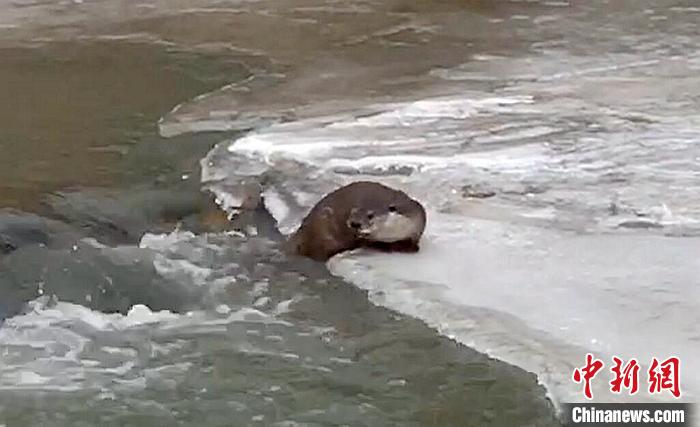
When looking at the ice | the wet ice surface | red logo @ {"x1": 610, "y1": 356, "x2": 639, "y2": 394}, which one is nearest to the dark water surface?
the wet ice surface

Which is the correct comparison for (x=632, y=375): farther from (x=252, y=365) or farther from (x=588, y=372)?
(x=252, y=365)

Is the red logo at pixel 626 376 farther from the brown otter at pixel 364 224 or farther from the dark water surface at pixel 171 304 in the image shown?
the brown otter at pixel 364 224

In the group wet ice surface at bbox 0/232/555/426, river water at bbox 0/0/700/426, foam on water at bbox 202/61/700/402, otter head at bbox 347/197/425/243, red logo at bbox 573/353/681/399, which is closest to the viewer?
red logo at bbox 573/353/681/399


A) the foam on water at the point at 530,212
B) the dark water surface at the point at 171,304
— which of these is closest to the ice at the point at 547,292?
the foam on water at the point at 530,212

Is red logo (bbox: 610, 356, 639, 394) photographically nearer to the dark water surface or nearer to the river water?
the river water

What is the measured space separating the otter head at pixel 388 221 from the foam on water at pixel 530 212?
9 cm

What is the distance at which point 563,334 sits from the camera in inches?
196

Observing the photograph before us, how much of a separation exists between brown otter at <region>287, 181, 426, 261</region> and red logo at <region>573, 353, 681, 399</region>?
147 cm

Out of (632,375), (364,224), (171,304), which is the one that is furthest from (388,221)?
(632,375)

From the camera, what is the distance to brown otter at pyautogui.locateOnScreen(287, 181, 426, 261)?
6047 mm

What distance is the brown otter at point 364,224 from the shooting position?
605 cm

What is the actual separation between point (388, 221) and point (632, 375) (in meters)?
1.74

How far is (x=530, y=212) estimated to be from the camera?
21.0ft

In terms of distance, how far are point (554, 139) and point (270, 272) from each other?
232 centimetres
